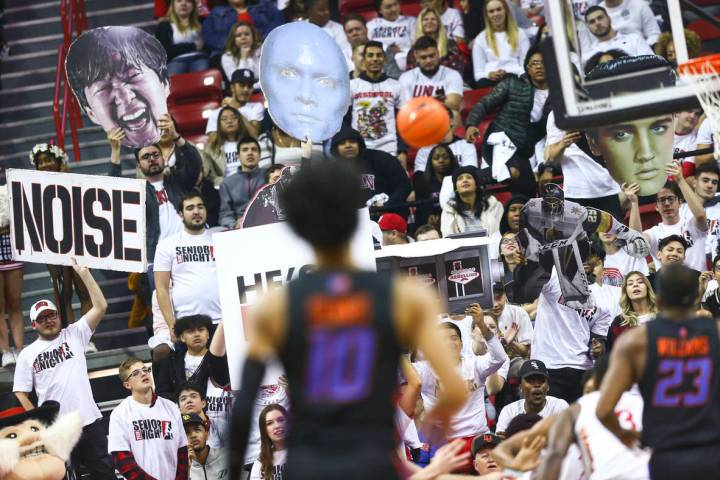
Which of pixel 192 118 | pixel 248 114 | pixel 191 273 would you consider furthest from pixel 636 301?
pixel 192 118

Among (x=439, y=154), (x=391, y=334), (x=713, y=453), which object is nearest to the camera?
(x=391, y=334)

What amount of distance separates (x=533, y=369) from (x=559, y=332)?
80 cm

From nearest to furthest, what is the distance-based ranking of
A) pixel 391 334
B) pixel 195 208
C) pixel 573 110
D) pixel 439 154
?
pixel 391 334, pixel 573 110, pixel 195 208, pixel 439 154

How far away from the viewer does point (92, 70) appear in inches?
394

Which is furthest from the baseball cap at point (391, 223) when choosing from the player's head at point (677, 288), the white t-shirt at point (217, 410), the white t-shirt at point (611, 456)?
the player's head at point (677, 288)

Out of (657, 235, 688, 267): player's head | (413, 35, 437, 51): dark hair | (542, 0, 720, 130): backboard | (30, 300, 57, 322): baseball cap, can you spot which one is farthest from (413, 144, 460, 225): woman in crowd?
(30, 300, 57, 322): baseball cap

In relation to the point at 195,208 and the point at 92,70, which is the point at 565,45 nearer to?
the point at 195,208

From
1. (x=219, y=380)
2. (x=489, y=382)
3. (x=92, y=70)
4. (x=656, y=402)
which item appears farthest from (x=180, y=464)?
(x=656, y=402)

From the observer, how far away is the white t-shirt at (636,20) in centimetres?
1186

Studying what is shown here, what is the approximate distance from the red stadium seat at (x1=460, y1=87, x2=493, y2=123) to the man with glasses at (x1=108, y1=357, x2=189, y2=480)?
4785 mm

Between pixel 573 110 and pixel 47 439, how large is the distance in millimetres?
3481

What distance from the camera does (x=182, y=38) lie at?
43.3ft

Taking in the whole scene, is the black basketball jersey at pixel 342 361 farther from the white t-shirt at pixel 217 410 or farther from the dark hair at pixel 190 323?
the dark hair at pixel 190 323

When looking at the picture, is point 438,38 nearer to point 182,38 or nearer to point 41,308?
point 182,38
